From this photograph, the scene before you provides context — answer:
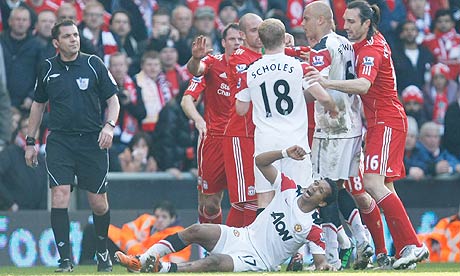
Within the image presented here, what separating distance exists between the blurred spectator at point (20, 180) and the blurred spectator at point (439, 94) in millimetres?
6258

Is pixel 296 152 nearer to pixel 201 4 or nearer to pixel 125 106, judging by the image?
pixel 125 106

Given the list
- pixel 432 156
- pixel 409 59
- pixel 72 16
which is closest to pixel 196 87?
pixel 72 16

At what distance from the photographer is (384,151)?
14.5 meters

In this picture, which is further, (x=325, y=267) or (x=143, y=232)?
(x=143, y=232)

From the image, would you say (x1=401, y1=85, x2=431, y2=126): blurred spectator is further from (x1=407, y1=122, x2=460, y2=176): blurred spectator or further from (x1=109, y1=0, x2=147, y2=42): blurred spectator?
(x1=109, y1=0, x2=147, y2=42): blurred spectator

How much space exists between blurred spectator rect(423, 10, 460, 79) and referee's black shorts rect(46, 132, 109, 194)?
8.71 metres

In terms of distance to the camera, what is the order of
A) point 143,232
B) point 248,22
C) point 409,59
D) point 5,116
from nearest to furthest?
point 248,22 → point 143,232 → point 5,116 → point 409,59

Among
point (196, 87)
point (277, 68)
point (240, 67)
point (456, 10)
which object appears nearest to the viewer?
point (277, 68)

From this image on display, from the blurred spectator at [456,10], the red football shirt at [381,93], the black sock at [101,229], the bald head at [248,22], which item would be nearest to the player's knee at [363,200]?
the red football shirt at [381,93]

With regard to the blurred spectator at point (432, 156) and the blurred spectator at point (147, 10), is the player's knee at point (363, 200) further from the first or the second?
the blurred spectator at point (147, 10)

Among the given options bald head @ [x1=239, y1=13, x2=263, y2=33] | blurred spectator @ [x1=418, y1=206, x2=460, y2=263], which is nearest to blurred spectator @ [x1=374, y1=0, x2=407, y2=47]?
blurred spectator @ [x1=418, y1=206, x2=460, y2=263]

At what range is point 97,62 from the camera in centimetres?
1513

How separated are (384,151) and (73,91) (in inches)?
133

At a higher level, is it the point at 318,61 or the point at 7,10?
the point at 7,10
